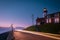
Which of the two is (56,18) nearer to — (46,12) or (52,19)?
(52,19)

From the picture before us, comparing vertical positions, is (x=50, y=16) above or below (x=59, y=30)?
above

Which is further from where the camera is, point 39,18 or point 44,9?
point 39,18

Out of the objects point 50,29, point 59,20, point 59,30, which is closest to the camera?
point 59,30

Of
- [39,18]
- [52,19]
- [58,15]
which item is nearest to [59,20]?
[58,15]

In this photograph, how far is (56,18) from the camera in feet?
247

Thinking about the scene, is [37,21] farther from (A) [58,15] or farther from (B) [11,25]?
(B) [11,25]

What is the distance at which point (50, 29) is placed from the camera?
206 ft

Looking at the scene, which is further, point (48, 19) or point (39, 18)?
point (39, 18)

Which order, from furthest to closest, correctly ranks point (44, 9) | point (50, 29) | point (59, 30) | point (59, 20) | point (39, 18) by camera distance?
point (39, 18), point (44, 9), point (59, 20), point (50, 29), point (59, 30)

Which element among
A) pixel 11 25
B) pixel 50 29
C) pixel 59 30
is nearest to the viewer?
pixel 11 25

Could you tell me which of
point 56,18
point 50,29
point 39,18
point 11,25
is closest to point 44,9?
point 39,18

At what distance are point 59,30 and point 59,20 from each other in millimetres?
13937

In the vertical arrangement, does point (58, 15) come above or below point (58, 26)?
above

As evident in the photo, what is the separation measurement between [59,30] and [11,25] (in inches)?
1140
